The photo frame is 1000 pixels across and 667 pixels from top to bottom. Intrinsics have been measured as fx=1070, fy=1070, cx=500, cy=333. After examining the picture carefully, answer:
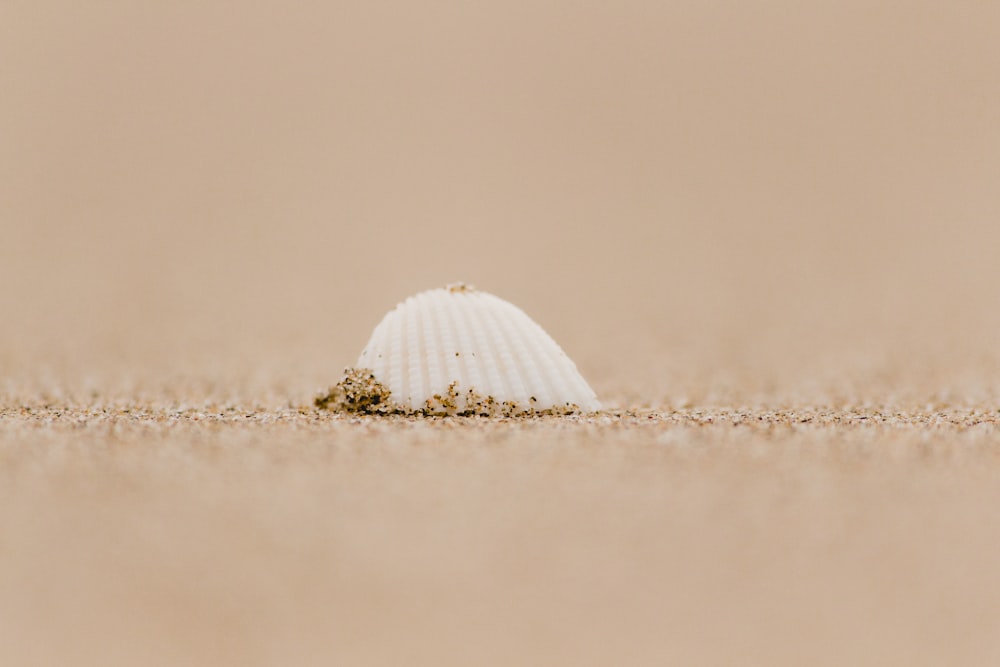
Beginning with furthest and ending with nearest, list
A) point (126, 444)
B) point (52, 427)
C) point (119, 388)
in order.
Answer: point (119, 388) → point (52, 427) → point (126, 444)

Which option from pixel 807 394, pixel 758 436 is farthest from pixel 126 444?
pixel 807 394

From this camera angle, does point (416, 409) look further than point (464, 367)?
No

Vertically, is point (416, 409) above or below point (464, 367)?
below

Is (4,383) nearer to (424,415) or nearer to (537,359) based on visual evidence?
(424,415)

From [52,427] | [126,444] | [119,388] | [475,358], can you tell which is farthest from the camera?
[119,388]
